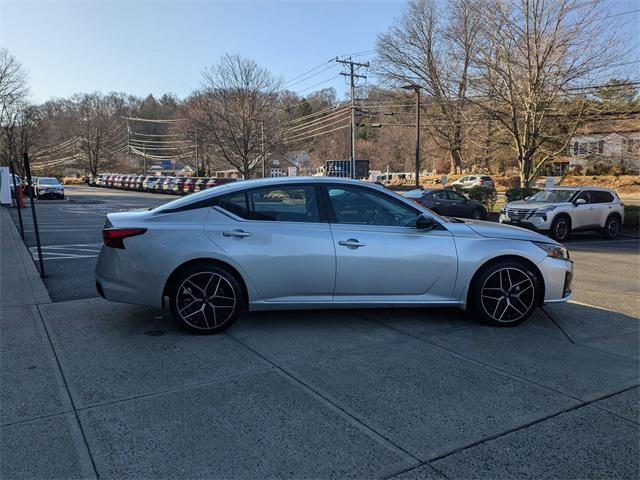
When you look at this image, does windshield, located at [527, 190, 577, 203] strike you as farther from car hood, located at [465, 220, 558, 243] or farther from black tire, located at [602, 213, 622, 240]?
car hood, located at [465, 220, 558, 243]

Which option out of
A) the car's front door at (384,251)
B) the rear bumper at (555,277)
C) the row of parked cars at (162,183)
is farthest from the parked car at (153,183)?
the rear bumper at (555,277)

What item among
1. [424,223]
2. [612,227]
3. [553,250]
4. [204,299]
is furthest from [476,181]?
[204,299]

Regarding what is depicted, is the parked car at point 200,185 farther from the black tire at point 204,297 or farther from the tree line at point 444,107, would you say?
the black tire at point 204,297

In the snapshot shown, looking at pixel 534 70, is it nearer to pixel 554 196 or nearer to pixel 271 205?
pixel 554 196

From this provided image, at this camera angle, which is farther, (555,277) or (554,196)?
(554,196)

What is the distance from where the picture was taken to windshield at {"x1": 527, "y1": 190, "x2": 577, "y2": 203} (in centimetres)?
1491

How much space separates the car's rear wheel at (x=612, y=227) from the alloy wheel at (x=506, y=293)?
11.9m

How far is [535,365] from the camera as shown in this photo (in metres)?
4.18

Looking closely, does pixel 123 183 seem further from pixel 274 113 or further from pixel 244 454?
pixel 244 454

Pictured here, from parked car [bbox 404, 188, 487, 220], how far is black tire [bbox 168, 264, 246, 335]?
16.6m

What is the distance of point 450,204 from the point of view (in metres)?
20.7

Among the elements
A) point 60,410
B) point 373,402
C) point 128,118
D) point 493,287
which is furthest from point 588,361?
point 128,118

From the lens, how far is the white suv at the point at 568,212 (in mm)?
14281

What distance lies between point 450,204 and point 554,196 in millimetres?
5726
